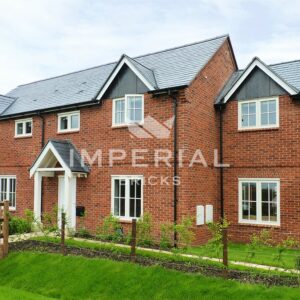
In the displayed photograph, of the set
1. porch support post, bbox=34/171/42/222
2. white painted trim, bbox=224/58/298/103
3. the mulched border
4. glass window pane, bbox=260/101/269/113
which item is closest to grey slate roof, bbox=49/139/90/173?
porch support post, bbox=34/171/42/222

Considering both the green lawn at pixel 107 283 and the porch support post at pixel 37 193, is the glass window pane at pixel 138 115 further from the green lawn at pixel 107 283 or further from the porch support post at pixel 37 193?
the green lawn at pixel 107 283

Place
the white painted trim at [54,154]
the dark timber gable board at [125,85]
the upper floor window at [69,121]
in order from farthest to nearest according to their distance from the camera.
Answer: the upper floor window at [69,121], the white painted trim at [54,154], the dark timber gable board at [125,85]

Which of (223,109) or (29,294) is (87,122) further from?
(29,294)

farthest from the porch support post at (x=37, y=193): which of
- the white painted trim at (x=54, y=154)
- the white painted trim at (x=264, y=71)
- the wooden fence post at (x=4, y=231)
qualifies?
the white painted trim at (x=264, y=71)

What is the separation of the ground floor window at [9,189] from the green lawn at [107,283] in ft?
28.0

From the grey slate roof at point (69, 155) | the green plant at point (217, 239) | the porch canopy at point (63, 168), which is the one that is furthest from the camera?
the grey slate roof at point (69, 155)

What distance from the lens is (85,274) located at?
1032cm

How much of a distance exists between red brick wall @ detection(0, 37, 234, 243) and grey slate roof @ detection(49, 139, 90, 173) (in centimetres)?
35

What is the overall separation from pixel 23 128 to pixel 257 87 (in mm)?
12132

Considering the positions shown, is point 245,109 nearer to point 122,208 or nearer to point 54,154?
point 122,208

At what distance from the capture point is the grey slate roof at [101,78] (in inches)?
618

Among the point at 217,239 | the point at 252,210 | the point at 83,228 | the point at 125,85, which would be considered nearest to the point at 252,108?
the point at 252,210

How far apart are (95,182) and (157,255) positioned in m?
5.85

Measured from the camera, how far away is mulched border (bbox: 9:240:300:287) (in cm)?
902
